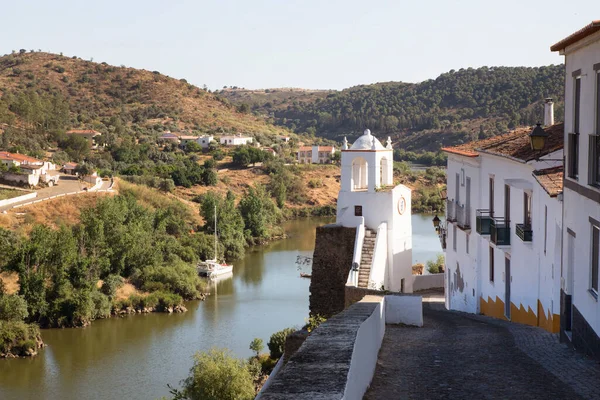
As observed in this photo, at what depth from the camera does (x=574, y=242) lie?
8938 mm

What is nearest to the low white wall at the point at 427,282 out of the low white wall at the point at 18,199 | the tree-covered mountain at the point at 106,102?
the low white wall at the point at 18,199

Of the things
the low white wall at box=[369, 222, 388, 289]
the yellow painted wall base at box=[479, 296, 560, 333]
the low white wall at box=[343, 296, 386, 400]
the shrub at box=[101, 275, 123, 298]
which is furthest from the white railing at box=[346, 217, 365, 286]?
the shrub at box=[101, 275, 123, 298]

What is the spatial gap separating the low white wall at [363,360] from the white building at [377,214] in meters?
11.2

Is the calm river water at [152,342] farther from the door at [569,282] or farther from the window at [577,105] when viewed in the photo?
the window at [577,105]

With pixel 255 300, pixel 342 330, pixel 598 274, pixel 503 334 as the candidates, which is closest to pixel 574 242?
pixel 598 274

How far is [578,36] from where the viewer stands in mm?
8312

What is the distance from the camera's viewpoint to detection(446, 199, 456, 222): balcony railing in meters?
19.5

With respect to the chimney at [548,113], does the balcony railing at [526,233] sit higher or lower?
lower

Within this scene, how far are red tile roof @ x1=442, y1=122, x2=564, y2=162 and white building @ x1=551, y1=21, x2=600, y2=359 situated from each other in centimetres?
289

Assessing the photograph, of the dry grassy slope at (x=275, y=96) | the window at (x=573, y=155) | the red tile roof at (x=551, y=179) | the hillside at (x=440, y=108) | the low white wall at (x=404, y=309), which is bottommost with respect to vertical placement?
the low white wall at (x=404, y=309)

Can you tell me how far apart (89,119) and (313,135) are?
1350 inches

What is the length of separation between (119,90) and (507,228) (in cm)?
8597

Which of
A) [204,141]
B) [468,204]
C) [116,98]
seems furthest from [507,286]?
[116,98]

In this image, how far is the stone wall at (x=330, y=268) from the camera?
1873 cm
